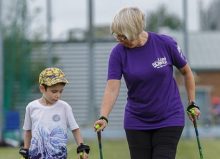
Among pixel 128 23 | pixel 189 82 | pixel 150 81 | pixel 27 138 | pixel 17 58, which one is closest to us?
pixel 128 23

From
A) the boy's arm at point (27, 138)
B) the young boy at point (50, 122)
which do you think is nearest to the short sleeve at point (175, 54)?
the young boy at point (50, 122)

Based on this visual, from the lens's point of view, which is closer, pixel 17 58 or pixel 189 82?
pixel 189 82

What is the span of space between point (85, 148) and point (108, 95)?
48 centimetres

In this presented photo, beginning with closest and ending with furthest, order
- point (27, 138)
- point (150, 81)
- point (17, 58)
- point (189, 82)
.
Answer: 1. point (150, 81)
2. point (189, 82)
3. point (27, 138)
4. point (17, 58)

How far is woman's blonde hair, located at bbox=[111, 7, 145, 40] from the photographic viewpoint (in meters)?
6.99

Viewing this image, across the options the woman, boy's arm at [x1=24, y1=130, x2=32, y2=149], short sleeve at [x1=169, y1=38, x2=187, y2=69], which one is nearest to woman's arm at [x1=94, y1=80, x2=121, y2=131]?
the woman

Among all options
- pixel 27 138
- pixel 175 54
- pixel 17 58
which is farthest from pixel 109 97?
pixel 17 58

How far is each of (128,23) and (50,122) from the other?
1160mm

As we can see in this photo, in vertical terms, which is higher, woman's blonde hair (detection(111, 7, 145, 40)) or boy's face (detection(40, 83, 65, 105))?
woman's blonde hair (detection(111, 7, 145, 40))

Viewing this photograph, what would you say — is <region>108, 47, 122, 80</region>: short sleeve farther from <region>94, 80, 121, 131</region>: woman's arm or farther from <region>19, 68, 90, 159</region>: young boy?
<region>19, 68, 90, 159</region>: young boy

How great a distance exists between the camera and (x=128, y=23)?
700 centimetres

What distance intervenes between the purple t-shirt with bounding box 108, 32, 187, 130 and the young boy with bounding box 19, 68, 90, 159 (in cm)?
51

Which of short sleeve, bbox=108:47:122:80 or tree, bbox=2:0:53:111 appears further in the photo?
tree, bbox=2:0:53:111

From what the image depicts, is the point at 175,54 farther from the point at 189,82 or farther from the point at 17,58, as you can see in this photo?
the point at 17,58
